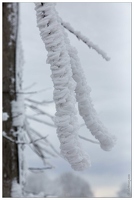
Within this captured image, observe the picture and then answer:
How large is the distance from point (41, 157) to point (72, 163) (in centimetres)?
249

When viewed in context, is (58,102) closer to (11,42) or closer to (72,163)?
(72,163)

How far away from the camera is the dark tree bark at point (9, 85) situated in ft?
7.85

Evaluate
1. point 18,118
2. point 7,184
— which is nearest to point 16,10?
point 18,118

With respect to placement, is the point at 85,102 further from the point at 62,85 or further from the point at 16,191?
the point at 16,191

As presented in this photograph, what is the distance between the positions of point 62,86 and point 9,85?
2.06 metres

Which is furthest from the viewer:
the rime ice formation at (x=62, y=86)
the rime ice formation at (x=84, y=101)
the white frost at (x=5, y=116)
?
the white frost at (x=5, y=116)

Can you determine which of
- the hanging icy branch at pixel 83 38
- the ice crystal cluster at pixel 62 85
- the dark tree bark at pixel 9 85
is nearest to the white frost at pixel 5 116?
the dark tree bark at pixel 9 85

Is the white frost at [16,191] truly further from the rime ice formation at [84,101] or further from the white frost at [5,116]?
the rime ice formation at [84,101]

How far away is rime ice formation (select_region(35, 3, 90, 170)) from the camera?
1.50ft

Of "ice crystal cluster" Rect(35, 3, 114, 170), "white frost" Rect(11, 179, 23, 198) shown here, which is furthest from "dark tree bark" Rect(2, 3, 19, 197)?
"ice crystal cluster" Rect(35, 3, 114, 170)

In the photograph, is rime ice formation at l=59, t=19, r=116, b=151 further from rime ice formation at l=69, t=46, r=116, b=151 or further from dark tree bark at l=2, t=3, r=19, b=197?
dark tree bark at l=2, t=3, r=19, b=197

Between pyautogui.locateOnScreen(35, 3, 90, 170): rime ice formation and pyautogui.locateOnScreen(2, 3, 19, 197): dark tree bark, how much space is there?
1987 mm

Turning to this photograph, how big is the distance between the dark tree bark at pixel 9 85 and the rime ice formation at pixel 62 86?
1987 mm

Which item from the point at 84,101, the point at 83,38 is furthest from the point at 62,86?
the point at 83,38
